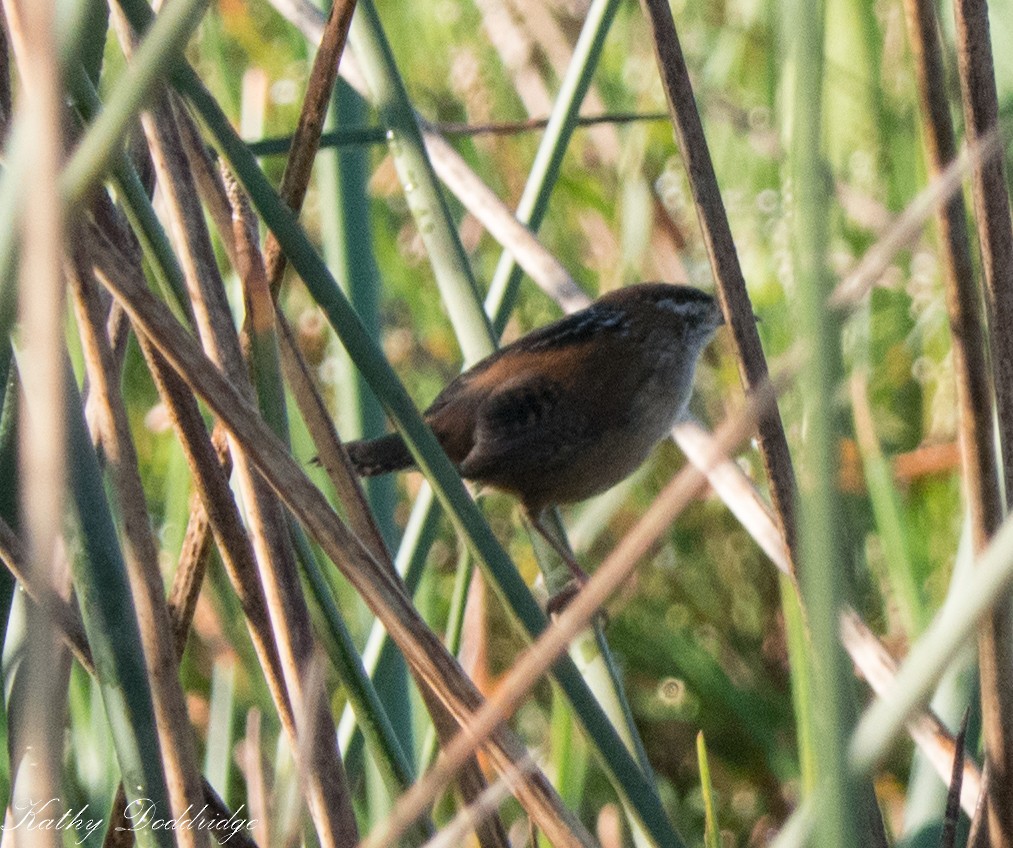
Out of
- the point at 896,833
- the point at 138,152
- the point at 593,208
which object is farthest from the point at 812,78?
the point at 593,208

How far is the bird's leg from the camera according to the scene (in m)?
2.10

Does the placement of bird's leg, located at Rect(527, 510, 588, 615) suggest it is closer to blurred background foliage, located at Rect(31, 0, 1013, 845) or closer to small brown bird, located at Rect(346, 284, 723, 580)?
small brown bird, located at Rect(346, 284, 723, 580)

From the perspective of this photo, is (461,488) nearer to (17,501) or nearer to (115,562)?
(115,562)

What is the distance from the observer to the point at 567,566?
229 cm

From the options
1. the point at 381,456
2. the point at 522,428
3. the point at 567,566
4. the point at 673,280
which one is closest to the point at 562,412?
the point at 522,428

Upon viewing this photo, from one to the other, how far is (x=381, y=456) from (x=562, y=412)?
51 centimetres

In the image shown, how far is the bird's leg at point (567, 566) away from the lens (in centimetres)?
210

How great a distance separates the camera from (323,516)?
1.11 meters
